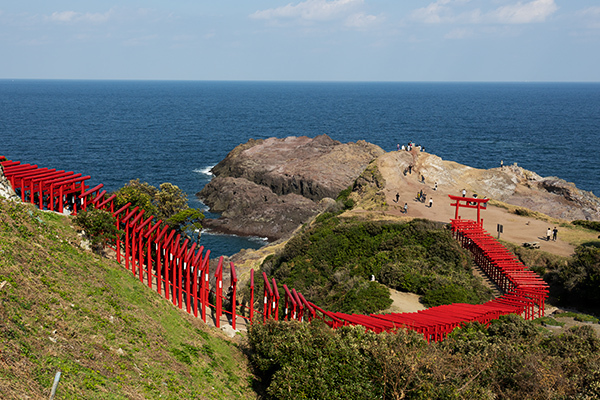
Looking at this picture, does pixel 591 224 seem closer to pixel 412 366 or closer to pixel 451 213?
pixel 451 213

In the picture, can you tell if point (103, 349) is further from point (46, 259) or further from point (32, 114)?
point (32, 114)

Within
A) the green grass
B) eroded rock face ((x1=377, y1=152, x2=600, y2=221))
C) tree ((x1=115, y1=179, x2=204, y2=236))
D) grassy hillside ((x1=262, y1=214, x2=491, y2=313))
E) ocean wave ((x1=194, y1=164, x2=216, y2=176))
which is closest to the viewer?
the green grass

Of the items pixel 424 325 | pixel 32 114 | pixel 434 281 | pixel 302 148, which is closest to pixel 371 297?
pixel 434 281

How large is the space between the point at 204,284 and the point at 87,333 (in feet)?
29.0

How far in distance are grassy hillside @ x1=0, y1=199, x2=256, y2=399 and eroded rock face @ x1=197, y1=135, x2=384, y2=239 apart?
39451 millimetres

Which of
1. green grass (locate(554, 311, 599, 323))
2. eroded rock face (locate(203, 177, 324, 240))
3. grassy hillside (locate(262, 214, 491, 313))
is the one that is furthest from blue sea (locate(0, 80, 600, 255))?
green grass (locate(554, 311, 599, 323))

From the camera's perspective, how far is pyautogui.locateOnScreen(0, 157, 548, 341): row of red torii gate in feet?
74.5

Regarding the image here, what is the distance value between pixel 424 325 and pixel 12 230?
1669cm

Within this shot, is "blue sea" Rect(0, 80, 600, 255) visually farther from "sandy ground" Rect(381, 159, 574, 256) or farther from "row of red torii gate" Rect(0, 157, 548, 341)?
"row of red torii gate" Rect(0, 157, 548, 341)

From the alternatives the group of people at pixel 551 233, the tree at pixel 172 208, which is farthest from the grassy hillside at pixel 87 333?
the group of people at pixel 551 233

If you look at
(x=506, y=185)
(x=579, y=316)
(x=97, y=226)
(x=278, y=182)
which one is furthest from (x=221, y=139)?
(x=579, y=316)

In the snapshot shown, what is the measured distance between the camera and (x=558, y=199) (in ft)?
226

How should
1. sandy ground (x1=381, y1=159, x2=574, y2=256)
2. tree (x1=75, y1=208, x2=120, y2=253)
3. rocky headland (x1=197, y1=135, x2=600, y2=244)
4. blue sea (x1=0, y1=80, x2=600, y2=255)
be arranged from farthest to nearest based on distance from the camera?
blue sea (x1=0, y1=80, x2=600, y2=255) → rocky headland (x1=197, y1=135, x2=600, y2=244) → sandy ground (x1=381, y1=159, x2=574, y2=256) → tree (x1=75, y1=208, x2=120, y2=253)

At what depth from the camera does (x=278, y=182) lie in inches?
3209
